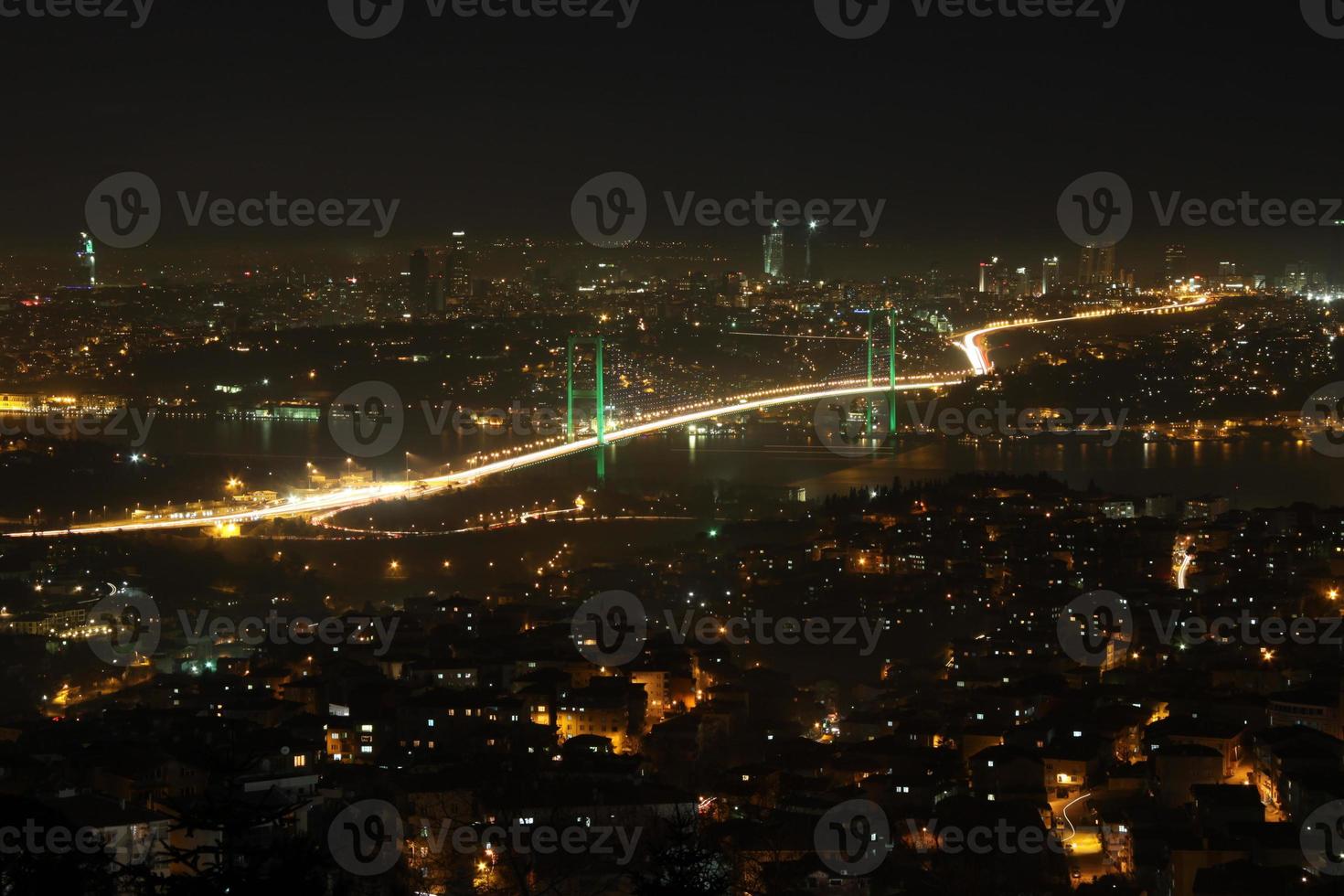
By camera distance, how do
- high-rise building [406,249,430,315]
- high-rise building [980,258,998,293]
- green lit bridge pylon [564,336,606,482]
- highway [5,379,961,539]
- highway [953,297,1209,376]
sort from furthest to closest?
high-rise building [980,258,998,293]
high-rise building [406,249,430,315]
highway [953,297,1209,376]
green lit bridge pylon [564,336,606,482]
highway [5,379,961,539]

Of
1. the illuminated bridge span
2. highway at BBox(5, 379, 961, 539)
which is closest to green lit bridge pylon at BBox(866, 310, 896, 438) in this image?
the illuminated bridge span

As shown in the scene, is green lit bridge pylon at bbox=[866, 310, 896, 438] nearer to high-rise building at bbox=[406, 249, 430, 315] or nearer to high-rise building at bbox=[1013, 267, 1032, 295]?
high-rise building at bbox=[1013, 267, 1032, 295]

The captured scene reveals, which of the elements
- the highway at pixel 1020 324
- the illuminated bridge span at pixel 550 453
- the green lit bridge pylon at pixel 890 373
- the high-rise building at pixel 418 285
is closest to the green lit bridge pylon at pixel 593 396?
the illuminated bridge span at pixel 550 453

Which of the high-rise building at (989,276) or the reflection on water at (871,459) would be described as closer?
the reflection on water at (871,459)

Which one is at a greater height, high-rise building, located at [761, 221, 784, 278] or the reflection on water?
high-rise building, located at [761, 221, 784, 278]

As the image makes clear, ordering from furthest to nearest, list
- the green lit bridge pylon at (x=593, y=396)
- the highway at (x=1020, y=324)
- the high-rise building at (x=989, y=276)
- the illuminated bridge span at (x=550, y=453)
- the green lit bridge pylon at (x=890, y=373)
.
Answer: the high-rise building at (x=989, y=276) → the highway at (x=1020, y=324) → the green lit bridge pylon at (x=890, y=373) → the green lit bridge pylon at (x=593, y=396) → the illuminated bridge span at (x=550, y=453)

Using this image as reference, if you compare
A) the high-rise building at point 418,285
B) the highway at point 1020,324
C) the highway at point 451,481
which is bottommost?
the highway at point 451,481

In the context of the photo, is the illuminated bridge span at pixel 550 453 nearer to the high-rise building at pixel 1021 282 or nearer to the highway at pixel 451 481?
the highway at pixel 451 481
